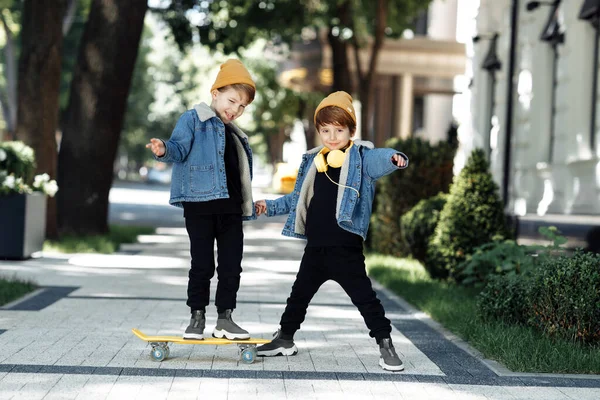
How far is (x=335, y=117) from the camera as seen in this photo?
6.44 metres

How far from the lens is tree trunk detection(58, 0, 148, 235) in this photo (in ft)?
54.5

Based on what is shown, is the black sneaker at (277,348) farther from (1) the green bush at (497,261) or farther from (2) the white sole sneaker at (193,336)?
(1) the green bush at (497,261)

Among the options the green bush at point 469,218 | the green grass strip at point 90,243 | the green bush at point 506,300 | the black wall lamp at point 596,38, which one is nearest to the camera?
the green bush at point 506,300

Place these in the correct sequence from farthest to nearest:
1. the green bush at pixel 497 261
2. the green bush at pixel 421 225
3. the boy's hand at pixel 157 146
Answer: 1. the green bush at pixel 421 225
2. the green bush at pixel 497 261
3. the boy's hand at pixel 157 146

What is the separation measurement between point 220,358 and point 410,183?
9.23m

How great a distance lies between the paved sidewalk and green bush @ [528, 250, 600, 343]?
0.62m

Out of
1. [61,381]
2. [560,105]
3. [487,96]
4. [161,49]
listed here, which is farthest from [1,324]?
[161,49]

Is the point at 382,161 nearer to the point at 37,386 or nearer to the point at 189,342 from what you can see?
the point at 189,342

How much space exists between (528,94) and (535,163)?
104 cm

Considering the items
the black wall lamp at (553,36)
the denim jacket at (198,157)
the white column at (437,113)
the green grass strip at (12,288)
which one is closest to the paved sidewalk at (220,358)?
the green grass strip at (12,288)

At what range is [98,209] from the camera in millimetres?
16938

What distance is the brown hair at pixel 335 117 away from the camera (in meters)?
6.43

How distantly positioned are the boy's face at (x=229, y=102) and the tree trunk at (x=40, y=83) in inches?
371

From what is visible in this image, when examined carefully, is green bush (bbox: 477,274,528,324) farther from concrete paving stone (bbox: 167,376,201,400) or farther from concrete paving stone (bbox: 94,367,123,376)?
concrete paving stone (bbox: 94,367,123,376)
